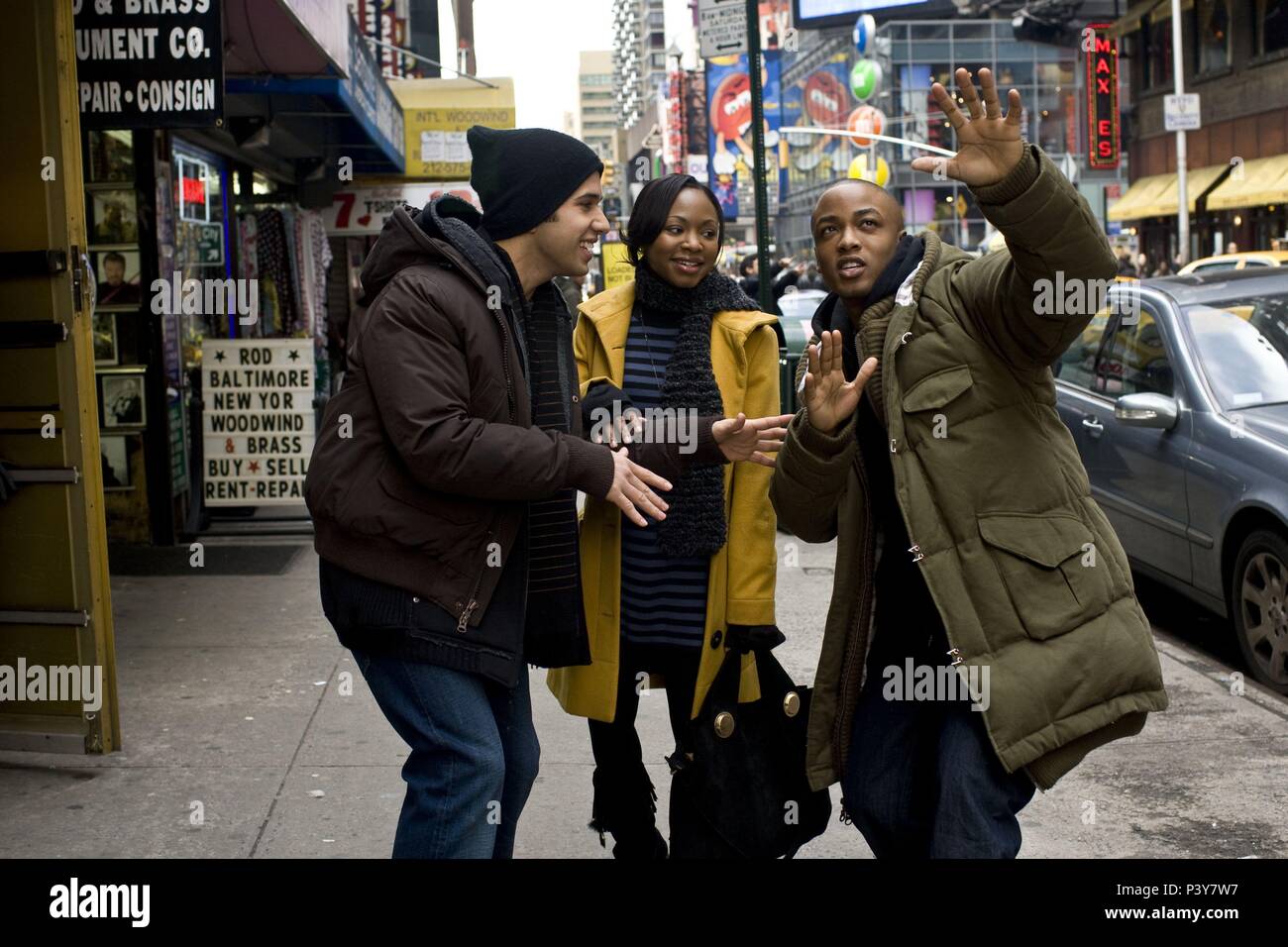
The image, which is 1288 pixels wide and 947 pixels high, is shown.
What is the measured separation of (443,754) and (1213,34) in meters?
41.8

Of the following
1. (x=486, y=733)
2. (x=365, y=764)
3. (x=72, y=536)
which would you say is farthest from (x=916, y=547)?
(x=72, y=536)

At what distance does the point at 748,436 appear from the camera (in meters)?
3.53

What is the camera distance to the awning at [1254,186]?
34.6m

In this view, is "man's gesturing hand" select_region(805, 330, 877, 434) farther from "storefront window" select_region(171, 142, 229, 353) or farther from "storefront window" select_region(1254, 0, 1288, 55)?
"storefront window" select_region(1254, 0, 1288, 55)

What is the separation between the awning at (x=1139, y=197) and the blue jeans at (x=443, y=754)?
42.7 metres

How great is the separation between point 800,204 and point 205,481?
86.2 meters

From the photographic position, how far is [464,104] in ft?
54.6

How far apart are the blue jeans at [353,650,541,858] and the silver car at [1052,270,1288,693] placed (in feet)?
14.2

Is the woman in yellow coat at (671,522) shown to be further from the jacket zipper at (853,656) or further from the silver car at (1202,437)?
the silver car at (1202,437)

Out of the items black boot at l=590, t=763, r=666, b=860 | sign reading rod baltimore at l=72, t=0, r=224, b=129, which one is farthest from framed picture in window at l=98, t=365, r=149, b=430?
black boot at l=590, t=763, r=666, b=860

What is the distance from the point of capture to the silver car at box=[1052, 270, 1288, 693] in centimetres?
645

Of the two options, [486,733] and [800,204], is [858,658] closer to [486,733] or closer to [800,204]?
[486,733]

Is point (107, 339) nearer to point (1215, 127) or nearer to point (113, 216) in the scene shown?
point (113, 216)

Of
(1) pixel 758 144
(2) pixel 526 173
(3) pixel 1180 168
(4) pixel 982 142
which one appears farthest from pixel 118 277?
(3) pixel 1180 168
